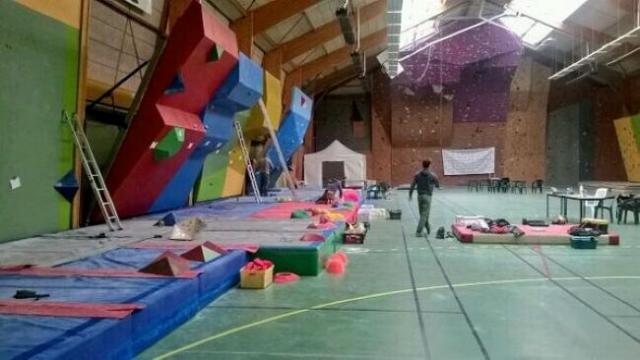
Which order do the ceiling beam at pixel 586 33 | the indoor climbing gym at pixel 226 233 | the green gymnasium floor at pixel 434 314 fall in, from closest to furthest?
the green gymnasium floor at pixel 434 314 → the indoor climbing gym at pixel 226 233 → the ceiling beam at pixel 586 33

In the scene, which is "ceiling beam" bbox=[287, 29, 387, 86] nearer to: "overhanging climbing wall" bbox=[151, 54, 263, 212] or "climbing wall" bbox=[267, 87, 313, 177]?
"climbing wall" bbox=[267, 87, 313, 177]

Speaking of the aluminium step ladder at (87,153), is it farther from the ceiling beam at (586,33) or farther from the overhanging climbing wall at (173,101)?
the ceiling beam at (586,33)

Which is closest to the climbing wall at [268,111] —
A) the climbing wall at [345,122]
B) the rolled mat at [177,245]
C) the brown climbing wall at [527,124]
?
the rolled mat at [177,245]

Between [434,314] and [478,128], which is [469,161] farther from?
[434,314]

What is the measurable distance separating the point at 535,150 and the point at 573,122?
6.94ft

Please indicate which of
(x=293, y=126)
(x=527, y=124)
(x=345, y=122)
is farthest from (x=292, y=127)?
(x=527, y=124)

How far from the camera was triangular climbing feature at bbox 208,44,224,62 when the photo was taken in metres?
7.37

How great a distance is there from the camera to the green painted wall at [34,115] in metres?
5.58

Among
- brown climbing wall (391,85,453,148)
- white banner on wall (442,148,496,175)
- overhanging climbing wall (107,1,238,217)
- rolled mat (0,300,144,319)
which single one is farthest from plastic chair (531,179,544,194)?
rolled mat (0,300,144,319)

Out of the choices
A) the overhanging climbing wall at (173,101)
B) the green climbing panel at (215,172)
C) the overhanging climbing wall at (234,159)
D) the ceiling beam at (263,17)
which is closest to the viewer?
the overhanging climbing wall at (173,101)

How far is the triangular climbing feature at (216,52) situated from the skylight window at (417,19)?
9.11m

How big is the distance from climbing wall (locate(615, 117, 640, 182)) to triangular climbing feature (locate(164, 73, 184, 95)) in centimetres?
1765

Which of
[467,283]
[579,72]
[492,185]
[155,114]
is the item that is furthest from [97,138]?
[579,72]

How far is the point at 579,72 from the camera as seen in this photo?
23.2 m
